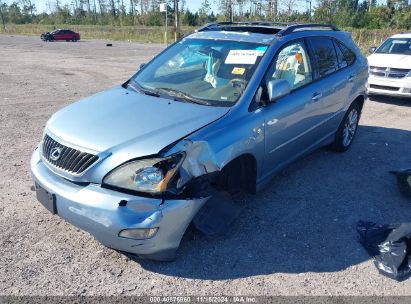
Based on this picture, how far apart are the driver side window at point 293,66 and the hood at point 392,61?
219 inches

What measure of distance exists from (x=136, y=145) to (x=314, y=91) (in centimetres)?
249

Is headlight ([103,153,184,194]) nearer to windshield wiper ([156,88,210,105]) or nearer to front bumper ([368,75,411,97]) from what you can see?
windshield wiper ([156,88,210,105])

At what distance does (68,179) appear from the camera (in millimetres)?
3021

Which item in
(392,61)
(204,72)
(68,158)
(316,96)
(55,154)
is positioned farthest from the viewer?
(392,61)

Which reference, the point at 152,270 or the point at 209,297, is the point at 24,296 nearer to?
the point at 152,270

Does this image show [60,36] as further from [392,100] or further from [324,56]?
[324,56]

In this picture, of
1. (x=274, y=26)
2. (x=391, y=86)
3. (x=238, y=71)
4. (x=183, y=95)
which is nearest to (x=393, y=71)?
(x=391, y=86)

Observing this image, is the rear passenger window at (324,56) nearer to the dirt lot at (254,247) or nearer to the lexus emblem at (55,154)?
the dirt lot at (254,247)

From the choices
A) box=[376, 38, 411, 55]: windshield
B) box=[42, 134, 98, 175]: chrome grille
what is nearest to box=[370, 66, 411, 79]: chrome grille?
box=[376, 38, 411, 55]: windshield

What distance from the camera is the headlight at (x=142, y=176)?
111 inches

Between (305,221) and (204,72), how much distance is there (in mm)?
1851

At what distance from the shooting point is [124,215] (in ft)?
9.02

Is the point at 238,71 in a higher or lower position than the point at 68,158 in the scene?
higher

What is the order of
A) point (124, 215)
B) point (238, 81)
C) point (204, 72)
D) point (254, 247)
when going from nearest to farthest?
point (124, 215)
point (254, 247)
point (238, 81)
point (204, 72)
